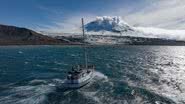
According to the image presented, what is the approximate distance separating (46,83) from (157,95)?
101 feet

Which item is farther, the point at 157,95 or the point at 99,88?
the point at 99,88

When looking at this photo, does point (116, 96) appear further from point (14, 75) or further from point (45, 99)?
point (14, 75)

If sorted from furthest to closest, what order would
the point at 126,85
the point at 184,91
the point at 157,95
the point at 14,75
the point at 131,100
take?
the point at 14,75 < the point at 126,85 < the point at 184,91 < the point at 157,95 < the point at 131,100

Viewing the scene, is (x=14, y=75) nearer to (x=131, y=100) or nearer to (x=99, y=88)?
(x=99, y=88)

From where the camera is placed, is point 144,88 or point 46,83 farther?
point 46,83

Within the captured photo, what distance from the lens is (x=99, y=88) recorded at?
64.9 meters

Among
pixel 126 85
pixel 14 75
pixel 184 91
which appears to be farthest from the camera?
pixel 14 75

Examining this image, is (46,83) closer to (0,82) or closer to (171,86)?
(0,82)

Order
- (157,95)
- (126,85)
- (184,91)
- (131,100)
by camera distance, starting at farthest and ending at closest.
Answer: (126,85) → (184,91) → (157,95) → (131,100)

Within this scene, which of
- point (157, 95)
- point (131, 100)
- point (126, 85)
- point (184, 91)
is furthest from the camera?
point (126, 85)

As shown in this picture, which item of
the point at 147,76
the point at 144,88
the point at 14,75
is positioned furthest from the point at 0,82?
the point at 147,76

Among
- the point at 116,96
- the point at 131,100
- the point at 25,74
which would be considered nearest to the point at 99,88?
the point at 116,96

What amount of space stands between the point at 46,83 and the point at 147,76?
35130 mm

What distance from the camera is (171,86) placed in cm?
6912
